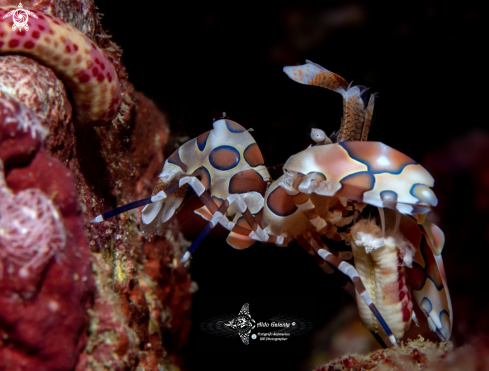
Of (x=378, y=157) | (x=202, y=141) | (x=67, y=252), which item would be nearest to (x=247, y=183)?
(x=202, y=141)

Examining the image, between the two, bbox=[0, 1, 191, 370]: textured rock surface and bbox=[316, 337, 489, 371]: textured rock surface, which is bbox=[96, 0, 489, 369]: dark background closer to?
bbox=[316, 337, 489, 371]: textured rock surface

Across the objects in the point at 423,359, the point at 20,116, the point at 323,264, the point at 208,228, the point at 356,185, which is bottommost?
the point at 323,264

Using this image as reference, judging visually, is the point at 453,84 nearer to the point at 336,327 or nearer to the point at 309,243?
the point at 309,243

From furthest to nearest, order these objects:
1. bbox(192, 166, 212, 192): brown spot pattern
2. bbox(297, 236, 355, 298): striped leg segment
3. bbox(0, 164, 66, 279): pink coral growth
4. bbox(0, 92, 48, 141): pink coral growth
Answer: bbox(192, 166, 212, 192): brown spot pattern < bbox(297, 236, 355, 298): striped leg segment < bbox(0, 92, 48, 141): pink coral growth < bbox(0, 164, 66, 279): pink coral growth

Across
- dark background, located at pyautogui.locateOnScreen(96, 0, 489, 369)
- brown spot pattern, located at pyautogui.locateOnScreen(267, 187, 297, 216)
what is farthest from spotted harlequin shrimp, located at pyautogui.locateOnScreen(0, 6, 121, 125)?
brown spot pattern, located at pyautogui.locateOnScreen(267, 187, 297, 216)

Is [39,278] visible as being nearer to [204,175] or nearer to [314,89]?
[204,175]

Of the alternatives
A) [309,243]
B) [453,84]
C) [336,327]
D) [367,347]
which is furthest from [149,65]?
[367,347]
